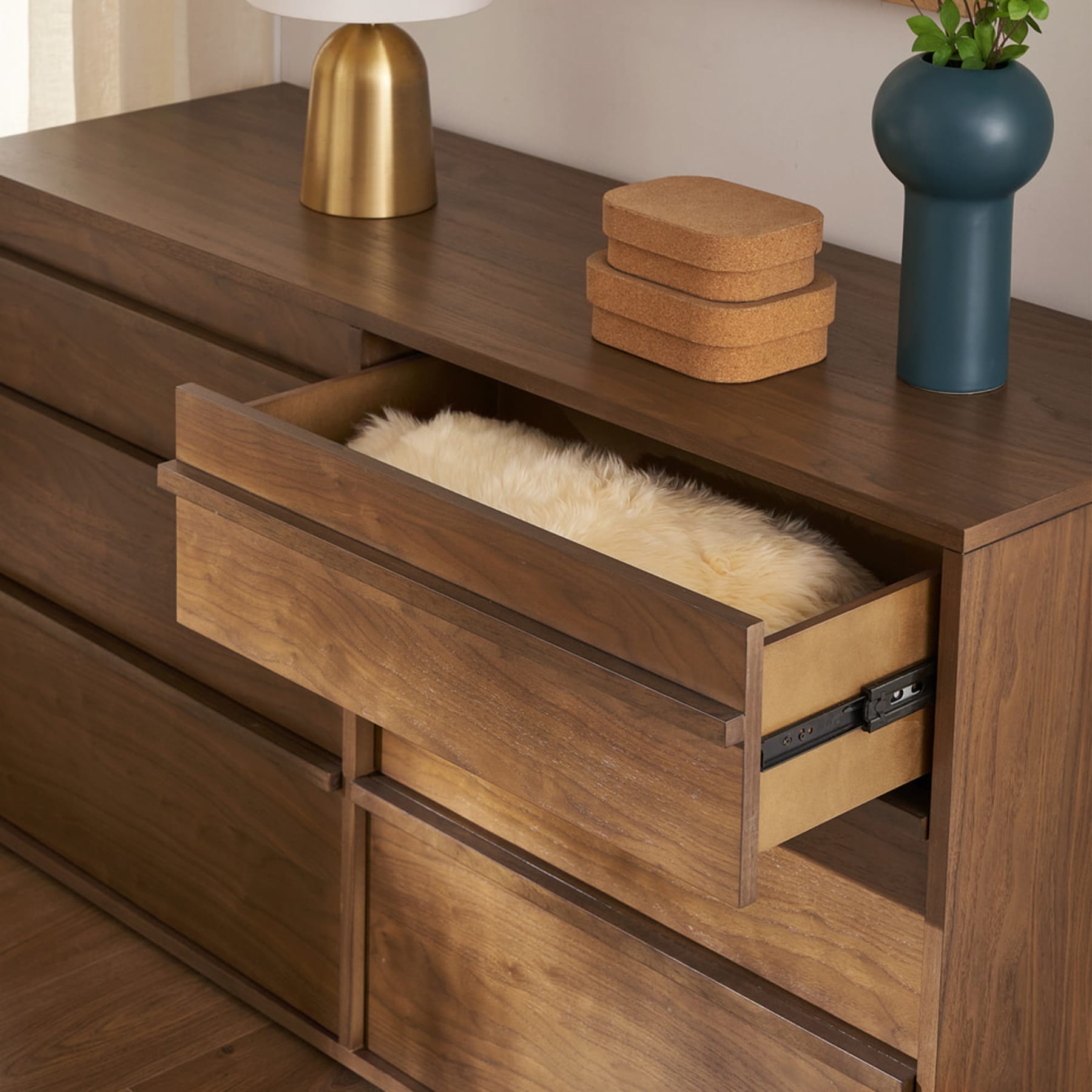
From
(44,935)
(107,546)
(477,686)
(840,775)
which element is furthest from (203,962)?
(840,775)

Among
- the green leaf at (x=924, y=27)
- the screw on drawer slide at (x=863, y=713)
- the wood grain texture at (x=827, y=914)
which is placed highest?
the green leaf at (x=924, y=27)

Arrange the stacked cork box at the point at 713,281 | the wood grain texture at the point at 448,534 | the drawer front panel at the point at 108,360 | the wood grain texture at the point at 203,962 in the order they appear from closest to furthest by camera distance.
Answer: the wood grain texture at the point at 448,534 → the stacked cork box at the point at 713,281 → the drawer front panel at the point at 108,360 → the wood grain texture at the point at 203,962

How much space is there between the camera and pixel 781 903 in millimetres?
1289

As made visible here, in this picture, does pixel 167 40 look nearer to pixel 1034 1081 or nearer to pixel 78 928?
pixel 78 928

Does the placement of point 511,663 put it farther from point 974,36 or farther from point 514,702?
point 974,36

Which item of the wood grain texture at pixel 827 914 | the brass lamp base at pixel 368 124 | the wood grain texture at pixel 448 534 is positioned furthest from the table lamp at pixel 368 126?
the wood grain texture at pixel 827 914

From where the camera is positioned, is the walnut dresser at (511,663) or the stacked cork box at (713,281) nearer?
the walnut dresser at (511,663)

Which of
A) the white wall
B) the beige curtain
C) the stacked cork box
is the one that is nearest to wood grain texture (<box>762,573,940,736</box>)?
the stacked cork box

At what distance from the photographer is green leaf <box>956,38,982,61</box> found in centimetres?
119

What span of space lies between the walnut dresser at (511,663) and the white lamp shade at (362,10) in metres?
0.20

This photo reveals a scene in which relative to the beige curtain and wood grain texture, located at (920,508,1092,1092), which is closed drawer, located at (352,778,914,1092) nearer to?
wood grain texture, located at (920,508,1092,1092)

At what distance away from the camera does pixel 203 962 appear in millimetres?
1871

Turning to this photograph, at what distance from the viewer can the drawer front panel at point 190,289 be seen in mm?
1480

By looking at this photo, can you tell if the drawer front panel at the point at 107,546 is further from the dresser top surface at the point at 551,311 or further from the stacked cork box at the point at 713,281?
the stacked cork box at the point at 713,281
